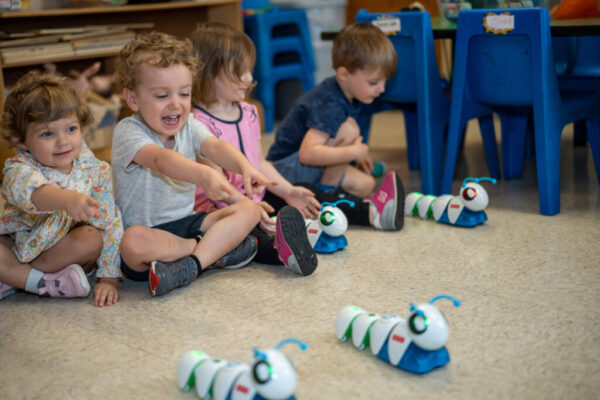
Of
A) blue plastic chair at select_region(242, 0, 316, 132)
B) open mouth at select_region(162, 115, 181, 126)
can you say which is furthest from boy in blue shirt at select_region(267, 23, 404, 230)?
blue plastic chair at select_region(242, 0, 316, 132)

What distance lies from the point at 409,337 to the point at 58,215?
827 millimetres

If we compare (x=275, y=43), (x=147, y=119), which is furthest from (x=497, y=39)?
(x=275, y=43)

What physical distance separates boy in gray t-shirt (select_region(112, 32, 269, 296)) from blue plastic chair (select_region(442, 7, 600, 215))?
84 cm

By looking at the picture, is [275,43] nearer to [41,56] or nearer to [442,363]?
[41,56]

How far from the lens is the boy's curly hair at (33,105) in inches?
52.6

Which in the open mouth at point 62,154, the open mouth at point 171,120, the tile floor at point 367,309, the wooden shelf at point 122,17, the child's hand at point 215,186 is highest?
the wooden shelf at point 122,17

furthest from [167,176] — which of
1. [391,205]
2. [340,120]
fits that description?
[340,120]

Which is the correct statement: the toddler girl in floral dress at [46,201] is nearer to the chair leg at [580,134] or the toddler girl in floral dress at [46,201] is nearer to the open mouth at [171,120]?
the open mouth at [171,120]

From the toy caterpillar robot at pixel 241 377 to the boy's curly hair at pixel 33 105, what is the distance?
2.09ft

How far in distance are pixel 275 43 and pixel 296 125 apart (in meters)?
1.52

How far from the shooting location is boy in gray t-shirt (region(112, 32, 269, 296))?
4.59ft

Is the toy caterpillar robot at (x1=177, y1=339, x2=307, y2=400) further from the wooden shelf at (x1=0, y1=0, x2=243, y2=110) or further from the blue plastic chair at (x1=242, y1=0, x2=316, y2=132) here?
the blue plastic chair at (x1=242, y1=0, x2=316, y2=132)

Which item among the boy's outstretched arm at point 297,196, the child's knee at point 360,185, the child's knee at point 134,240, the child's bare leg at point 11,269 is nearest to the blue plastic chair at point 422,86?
the child's knee at point 360,185

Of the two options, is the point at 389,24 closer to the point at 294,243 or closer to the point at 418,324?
the point at 294,243
